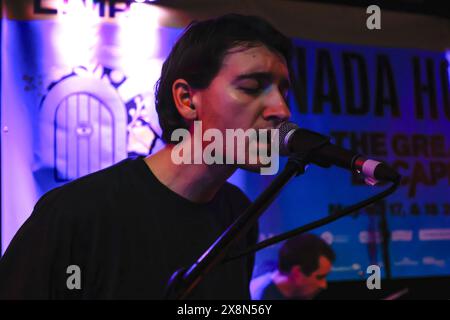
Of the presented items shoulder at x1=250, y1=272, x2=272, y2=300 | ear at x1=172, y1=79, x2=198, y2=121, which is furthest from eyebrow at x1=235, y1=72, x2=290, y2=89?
shoulder at x1=250, y1=272, x2=272, y2=300

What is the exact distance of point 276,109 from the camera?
141 centimetres

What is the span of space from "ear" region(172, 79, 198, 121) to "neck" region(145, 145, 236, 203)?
149 mm

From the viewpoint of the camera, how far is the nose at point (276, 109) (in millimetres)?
1406

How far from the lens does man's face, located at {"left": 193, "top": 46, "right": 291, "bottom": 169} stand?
1.46 m

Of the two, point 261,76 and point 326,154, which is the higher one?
point 261,76

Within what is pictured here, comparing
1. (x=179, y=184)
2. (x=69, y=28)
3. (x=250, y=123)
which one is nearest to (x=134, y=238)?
(x=179, y=184)

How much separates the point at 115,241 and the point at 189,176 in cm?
27

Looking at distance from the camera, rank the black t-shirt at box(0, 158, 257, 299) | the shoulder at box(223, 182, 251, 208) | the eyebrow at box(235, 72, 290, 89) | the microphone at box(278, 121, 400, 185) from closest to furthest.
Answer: the microphone at box(278, 121, 400, 185), the black t-shirt at box(0, 158, 257, 299), the eyebrow at box(235, 72, 290, 89), the shoulder at box(223, 182, 251, 208)

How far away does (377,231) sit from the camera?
2119 millimetres

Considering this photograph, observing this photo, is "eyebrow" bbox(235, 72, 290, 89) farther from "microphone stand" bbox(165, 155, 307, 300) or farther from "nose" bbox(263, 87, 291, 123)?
"microphone stand" bbox(165, 155, 307, 300)

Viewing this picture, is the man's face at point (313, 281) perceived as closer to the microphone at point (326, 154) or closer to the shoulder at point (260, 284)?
the shoulder at point (260, 284)

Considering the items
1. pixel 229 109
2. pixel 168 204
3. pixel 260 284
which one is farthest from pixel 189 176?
pixel 260 284

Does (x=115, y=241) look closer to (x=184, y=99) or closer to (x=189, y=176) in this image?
(x=189, y=176)

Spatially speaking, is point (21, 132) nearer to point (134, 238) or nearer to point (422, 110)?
point (134, 238)
